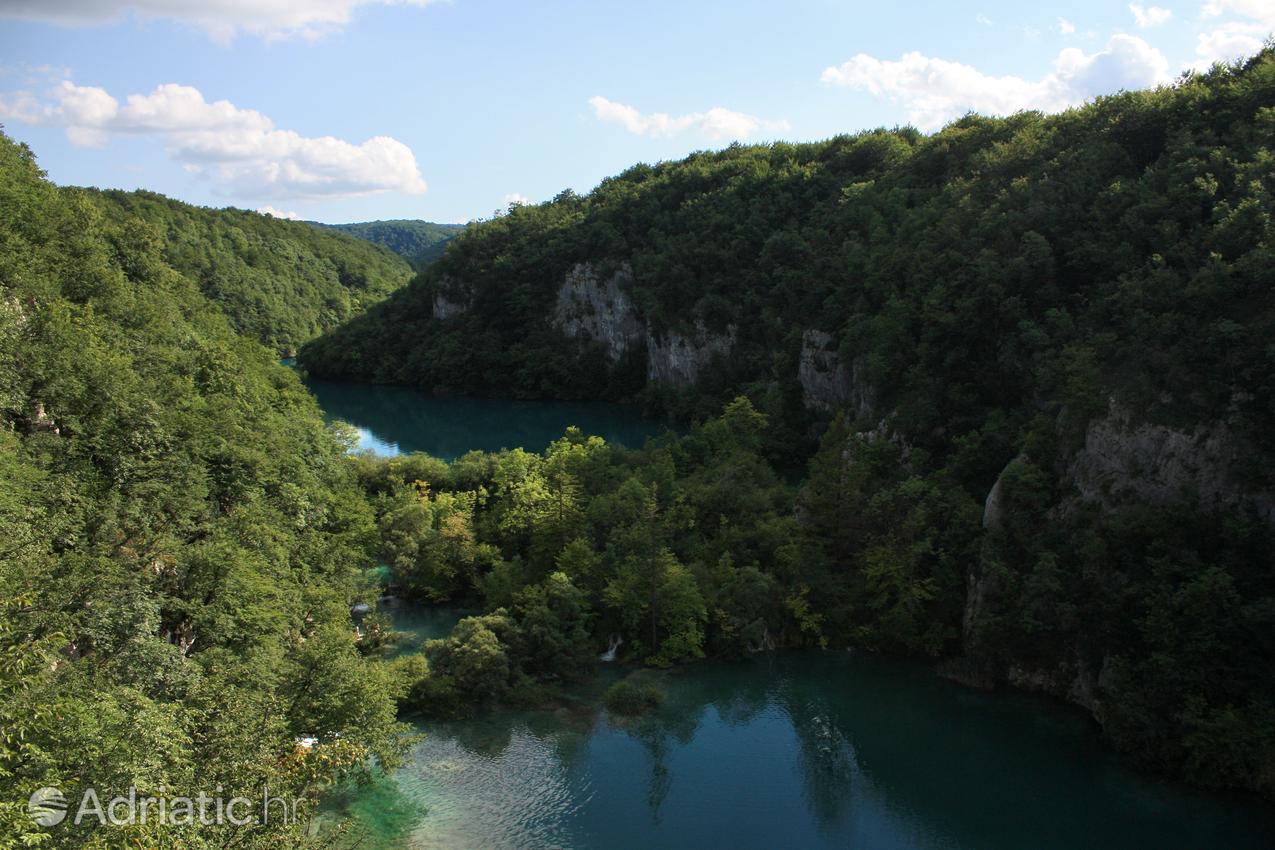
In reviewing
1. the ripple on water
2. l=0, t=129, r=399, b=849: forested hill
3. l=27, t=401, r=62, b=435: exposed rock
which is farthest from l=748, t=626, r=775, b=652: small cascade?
l=27, t=401, r=62, b=435: exposed rock

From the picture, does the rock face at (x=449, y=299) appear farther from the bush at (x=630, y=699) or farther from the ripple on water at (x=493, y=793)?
the ripple on water at (x=493, y=793)

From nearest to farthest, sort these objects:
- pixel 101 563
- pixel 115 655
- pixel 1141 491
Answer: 1. pixel 115 655
2. pixel 101 563
3. pixel 1141 491

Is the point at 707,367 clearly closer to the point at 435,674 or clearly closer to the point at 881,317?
the point at 881,317

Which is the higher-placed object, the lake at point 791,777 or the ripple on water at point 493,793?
the lake at point 791,777

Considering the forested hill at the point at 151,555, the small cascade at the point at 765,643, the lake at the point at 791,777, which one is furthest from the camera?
the small cascade at the point at 765,643

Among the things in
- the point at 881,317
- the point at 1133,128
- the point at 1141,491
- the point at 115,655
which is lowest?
the point at 115,655

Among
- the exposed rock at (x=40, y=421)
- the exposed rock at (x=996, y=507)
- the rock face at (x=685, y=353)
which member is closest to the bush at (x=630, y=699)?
the exposed rock at (x=996, y=507)

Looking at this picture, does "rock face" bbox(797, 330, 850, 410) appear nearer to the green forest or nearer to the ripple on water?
the green forest

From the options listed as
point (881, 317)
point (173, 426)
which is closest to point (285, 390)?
point (173, 426)
